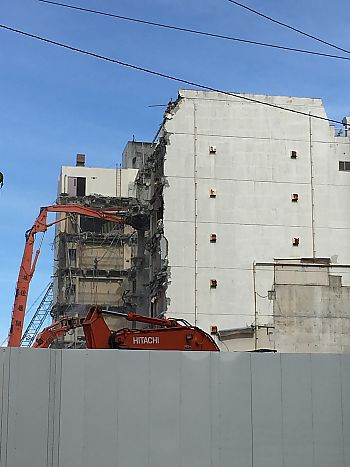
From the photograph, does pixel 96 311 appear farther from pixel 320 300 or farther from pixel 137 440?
pixel 320 300

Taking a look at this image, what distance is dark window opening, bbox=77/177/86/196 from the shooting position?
6488 centimetres

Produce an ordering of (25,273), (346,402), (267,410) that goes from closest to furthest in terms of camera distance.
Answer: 1. (267,410)
2. (346,402)
3. (25,273)

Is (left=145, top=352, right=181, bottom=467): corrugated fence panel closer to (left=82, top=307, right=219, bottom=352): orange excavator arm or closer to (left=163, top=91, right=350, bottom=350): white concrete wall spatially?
(left=82, top=307, right=219, bottom=352): orange excavator arm

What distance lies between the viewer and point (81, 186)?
213 ft

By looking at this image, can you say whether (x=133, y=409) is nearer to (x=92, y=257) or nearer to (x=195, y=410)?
(x=195, y=410)

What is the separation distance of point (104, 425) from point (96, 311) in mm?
7371

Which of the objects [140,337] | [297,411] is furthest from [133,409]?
[140,337]

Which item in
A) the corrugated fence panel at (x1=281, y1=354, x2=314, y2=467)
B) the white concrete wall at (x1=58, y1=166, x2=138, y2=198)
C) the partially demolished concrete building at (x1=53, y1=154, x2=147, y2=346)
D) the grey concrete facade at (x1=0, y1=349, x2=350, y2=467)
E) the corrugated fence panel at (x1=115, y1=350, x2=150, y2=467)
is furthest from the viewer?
the white concrete wall at (x1=58, y1=166, x2=138, y2=198)

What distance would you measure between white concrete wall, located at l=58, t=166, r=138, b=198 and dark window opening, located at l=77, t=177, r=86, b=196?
288 mm

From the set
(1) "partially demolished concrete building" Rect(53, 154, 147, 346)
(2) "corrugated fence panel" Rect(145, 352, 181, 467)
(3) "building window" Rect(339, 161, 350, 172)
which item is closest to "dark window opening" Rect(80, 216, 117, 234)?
(1) "partially demolished concrete building" Rect(53, 154, 147, 346)

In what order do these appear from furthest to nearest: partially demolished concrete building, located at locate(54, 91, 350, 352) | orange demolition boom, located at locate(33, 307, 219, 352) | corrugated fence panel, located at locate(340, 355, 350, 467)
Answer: partially demolished concrete building, located at locate(54, 91, 350, 352) → orange demolition boom, located at locate(33, 307, 219, 352) → corrugated fence panel, located at locate(340, 355, 350, 467)

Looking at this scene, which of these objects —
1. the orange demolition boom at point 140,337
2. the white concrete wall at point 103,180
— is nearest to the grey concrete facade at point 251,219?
the white concrete wall at point 103,180

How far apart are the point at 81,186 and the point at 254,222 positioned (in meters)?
21.7

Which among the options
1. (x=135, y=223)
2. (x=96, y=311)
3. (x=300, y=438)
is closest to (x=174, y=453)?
(x=300, y=438)
